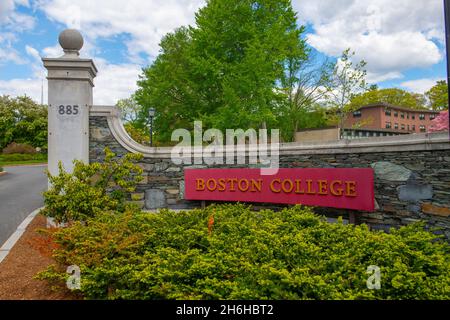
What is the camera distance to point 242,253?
188 inches

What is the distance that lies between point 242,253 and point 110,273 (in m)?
1.81

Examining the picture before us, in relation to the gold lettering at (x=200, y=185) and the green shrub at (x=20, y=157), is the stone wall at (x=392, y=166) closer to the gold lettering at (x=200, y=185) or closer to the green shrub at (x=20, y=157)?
the gold lettering at (x=200, y=185)

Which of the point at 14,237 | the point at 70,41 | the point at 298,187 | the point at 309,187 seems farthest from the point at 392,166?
the point at 14,237

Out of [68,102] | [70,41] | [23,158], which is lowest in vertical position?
[23,158]

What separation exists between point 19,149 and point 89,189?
38.8 meters

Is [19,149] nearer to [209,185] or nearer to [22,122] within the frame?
[22,122]

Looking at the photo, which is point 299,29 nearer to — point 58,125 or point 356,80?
point 356,80

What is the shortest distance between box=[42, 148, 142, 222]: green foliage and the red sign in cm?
176

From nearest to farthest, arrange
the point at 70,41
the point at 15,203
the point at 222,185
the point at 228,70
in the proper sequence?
1. the point at 70,41
2. the point at 222,185
3. the point at 15,203
4. the point at 228,70

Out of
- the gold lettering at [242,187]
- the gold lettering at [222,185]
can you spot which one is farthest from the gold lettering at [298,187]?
the gold lettering at [222,185]

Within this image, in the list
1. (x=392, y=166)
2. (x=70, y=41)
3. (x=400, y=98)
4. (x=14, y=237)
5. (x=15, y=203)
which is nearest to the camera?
(x=392, y=166)

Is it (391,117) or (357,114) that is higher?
(357,114)

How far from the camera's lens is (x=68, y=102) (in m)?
8.98
